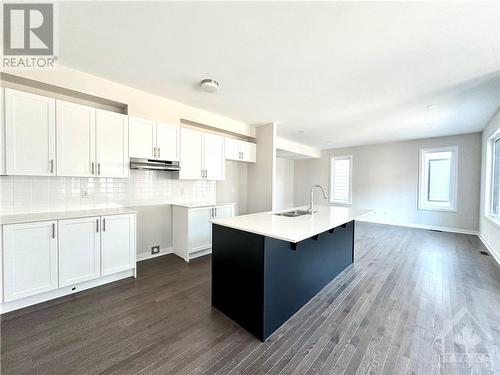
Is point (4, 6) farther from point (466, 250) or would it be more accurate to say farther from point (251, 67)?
point (466, 250)

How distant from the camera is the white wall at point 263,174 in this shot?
4.59 metres

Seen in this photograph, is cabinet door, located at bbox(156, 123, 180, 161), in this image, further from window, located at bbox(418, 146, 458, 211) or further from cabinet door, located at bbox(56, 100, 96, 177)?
window, located at bbox(418, 146, 458, 211)

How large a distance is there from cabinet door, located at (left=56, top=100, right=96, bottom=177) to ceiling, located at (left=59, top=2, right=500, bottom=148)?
52 centimetres

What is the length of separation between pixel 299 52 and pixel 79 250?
3259 mm

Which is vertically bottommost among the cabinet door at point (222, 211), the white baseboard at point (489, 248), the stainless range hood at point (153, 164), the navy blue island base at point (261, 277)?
the white baseboard at point (489, 248)

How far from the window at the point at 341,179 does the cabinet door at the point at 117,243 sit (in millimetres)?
6822

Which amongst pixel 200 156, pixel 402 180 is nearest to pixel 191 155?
pixel 200 156

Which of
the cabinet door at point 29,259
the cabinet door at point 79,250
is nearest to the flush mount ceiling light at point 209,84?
the cabinet door at point 79,250

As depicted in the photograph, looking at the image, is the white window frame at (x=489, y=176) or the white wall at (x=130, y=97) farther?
the white window frame at (x=489, y=176)

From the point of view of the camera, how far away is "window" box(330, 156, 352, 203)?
24.2 feet

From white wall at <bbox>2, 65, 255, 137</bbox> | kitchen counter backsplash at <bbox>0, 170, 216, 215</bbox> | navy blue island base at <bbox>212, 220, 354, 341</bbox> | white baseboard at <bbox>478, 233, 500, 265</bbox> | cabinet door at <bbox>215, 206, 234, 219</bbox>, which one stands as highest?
white wall at <bbox>2, 65, 255, 137</bbox>

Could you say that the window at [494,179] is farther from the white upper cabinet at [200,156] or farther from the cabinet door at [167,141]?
the cabinet door at [167,141]

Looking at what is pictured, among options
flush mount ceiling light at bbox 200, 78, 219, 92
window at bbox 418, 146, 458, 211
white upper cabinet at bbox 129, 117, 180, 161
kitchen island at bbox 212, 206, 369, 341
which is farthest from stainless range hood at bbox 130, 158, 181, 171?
window at bbox 418, 146, 458, 211

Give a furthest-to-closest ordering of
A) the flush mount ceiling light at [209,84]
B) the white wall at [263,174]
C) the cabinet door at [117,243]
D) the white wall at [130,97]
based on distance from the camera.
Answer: the white wall at [263,174], the flush mount ceiling light at [209,84], the cabinet door at [117,243], the white wall at [130,97]
